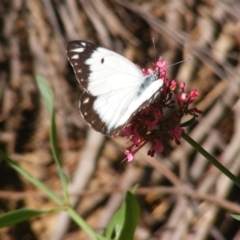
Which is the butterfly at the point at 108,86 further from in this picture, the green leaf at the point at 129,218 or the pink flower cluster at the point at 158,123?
the green leaf at the point at 129,218

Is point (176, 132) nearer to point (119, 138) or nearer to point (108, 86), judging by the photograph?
point (108, 86)

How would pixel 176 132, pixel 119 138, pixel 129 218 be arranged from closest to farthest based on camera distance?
pixel 176 132
pixel 129 218
pixel 119 138

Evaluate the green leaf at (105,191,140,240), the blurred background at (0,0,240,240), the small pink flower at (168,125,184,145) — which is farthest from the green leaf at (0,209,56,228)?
the blurred background at (0,0,240,240)

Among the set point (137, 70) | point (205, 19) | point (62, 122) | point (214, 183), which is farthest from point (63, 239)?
point (137, 70)

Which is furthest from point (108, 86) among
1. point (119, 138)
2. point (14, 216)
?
point (119, 138)

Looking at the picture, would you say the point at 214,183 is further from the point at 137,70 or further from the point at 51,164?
the point at 137,70

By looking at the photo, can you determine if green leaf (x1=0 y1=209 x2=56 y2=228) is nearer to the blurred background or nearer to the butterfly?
the butterfly
